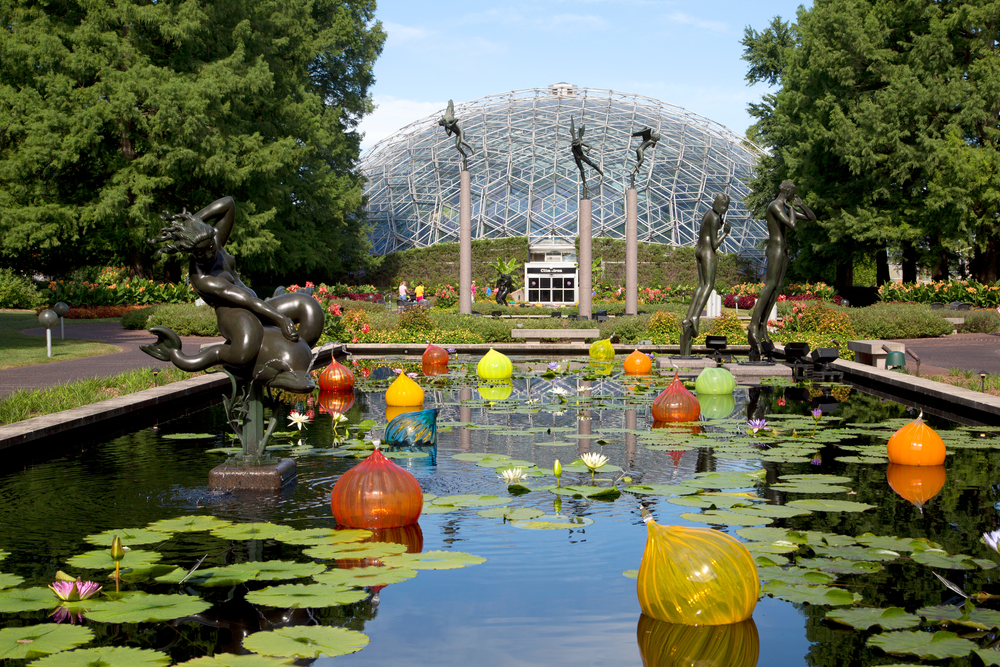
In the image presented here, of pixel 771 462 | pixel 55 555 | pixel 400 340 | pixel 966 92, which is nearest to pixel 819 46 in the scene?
pixel 966 92

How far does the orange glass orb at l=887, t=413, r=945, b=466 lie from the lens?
21.6 ft

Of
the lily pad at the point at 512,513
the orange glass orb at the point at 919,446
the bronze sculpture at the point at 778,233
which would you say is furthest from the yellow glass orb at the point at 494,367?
the lily pad at the point at 512,513

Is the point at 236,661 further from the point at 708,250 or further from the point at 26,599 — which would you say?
the point at 708,250

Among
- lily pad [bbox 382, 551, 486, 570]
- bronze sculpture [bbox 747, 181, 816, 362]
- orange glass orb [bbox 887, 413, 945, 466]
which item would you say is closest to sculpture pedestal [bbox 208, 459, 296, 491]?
lily pad [bbox 382, 551, 486, 570]

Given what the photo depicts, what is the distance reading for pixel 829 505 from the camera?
5367 millimetres

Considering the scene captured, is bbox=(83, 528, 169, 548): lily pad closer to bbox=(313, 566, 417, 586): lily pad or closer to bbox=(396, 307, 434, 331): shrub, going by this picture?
bbox=(313, 566, 417, 586): lily pad

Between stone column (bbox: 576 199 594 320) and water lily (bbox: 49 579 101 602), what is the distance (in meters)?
21.9

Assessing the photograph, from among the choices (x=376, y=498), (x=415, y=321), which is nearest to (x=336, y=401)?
(x=376, y=498)

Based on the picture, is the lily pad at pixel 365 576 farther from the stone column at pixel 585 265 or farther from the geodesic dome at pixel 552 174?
the geodesic dome at pixel 552 174

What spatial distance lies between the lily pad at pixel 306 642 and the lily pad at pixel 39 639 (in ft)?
2.06

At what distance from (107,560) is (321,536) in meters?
1.05

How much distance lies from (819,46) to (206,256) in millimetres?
32125

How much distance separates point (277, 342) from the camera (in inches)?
237

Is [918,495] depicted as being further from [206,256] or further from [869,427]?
[206,256]
